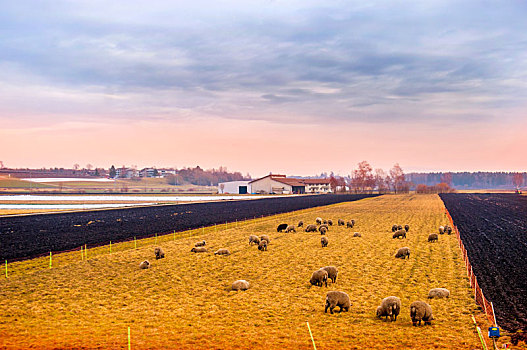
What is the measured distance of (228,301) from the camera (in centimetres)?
2148

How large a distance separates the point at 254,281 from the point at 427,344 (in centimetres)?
1162

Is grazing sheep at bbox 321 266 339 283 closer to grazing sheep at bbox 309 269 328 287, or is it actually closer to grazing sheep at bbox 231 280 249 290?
grazing sheep at bbox 309 269 328 287

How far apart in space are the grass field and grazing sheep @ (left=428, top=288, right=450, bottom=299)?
37cm

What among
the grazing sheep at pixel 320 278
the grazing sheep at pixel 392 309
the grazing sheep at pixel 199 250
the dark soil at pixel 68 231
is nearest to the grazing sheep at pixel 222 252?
the grazing sheep at pixel 199 250

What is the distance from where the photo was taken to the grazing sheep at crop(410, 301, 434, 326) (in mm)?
17609

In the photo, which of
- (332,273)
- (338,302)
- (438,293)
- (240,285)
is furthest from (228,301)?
(438,293)

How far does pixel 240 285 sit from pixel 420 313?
9439 mm

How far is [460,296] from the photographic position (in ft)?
72.5

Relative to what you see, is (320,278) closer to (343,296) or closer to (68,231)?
(343,296)

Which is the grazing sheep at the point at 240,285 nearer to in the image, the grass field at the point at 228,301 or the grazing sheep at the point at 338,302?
the grass field at the point at 228,301

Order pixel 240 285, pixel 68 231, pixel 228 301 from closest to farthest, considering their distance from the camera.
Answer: pixel 228 301 → pixel 240 285 → pixel 68 231

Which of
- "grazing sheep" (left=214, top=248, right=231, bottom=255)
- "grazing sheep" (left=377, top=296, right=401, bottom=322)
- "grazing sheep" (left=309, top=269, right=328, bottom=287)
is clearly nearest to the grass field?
"grazing sheep" (left=377, top=296, right=401, bottom=322)

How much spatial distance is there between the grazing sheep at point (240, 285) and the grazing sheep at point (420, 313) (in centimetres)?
895

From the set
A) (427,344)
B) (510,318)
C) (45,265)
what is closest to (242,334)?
(427,344)
